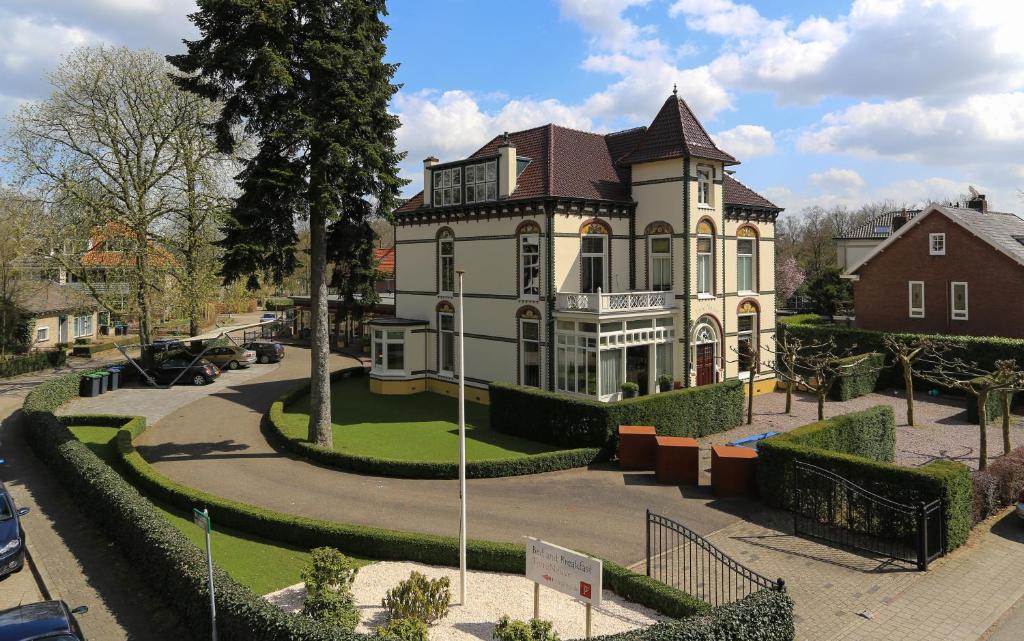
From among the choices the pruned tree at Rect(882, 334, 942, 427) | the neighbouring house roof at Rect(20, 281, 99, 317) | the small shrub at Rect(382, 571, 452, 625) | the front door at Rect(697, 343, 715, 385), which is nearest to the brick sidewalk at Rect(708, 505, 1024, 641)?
the small shrub at Rect(382, 571, 452, 625)

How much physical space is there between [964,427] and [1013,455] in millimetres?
7112

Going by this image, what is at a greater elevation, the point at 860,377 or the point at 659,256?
the point at 659,256

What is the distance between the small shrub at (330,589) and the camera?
10141 millimetres

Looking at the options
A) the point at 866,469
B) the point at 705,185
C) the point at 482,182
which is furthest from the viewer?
the point at 482,182

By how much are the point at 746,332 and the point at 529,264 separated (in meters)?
11.2

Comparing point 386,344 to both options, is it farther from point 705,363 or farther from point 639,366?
point 705,363

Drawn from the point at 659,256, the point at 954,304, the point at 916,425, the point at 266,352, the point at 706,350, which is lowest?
the point at 916,425

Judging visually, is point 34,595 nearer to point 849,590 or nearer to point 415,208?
point 849,590

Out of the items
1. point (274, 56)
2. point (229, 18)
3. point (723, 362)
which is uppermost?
point (229, 18)

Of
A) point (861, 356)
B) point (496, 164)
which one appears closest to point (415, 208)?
point (496, 164)

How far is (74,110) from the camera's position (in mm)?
33688

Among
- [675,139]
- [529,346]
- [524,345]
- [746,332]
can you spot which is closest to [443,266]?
[524,345]

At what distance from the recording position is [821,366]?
2397 centimetres

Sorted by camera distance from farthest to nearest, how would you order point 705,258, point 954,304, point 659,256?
point 954,304 → point 705,258 → point 659,256
